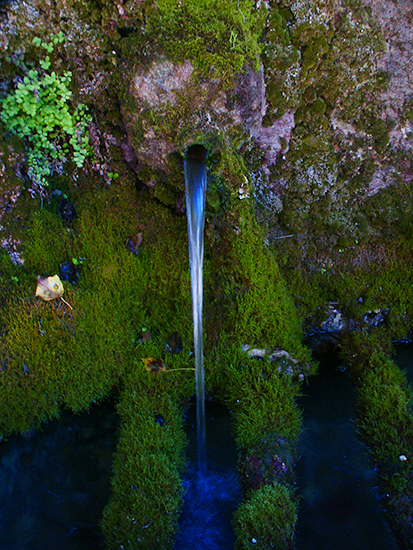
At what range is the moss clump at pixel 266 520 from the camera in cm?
246

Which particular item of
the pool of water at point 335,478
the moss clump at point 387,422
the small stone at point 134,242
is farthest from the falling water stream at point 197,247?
the moss clump at point 387,422

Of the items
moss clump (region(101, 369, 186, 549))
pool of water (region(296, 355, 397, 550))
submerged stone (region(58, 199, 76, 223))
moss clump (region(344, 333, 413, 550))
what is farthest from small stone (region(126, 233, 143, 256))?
moss clump (region(344, 333, 413, 550))

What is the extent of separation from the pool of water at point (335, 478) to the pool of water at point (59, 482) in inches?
70.5

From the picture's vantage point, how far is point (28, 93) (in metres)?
3.06

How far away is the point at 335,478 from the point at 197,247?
2.52 meters

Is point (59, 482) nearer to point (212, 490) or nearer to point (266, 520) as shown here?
point (212, 490)

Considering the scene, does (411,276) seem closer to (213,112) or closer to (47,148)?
(213,112)

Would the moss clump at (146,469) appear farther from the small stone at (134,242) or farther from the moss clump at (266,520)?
the small stone at (134,242)

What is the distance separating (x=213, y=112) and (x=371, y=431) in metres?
3.09

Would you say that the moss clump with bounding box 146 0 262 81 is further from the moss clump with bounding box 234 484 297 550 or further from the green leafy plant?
the moss clump with bounding box 234 484 297 550

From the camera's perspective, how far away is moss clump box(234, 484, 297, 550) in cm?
246

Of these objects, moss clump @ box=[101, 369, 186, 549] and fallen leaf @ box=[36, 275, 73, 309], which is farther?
fallen leaf @ box=[36, 275, 73, 309]

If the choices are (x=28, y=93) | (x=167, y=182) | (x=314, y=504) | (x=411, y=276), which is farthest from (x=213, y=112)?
(x=314, y=504)

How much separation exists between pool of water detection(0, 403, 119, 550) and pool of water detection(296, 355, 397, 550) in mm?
1790
